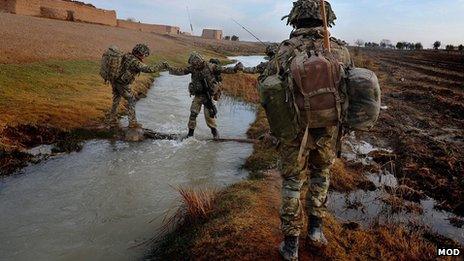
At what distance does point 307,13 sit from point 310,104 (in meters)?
1.14

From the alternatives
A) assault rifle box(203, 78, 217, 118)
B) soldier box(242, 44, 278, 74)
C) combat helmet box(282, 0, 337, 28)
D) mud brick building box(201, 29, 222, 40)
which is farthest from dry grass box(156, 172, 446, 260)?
mud brick building box(201, 29, 222, 40)

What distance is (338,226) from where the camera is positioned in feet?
17.5

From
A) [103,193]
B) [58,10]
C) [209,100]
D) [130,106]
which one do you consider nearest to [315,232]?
[103,193]

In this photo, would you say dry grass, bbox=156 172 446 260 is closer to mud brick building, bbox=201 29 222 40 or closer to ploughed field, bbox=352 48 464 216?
ploughed field, bbox=352 48 464 216

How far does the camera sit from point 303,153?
412cm

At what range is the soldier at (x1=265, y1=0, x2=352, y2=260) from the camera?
13.2 feet

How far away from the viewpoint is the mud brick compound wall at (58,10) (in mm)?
37469

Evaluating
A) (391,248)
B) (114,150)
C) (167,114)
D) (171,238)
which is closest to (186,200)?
(171,238)

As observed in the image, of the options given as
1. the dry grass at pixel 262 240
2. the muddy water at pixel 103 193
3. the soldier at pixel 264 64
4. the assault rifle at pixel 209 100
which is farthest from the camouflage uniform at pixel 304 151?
the assault rifle at pixel 209 100

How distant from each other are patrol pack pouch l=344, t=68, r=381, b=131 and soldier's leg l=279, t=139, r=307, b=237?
60 cm

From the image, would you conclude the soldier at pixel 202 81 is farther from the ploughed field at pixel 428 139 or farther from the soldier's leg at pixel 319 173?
the soldier's leg at pixel 319 173

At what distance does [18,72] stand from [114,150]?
761 centimetres

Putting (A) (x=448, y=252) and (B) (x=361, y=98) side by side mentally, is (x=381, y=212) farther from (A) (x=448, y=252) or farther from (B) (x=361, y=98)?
(B) (x=361, y=98)

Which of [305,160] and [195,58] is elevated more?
[195,58]
